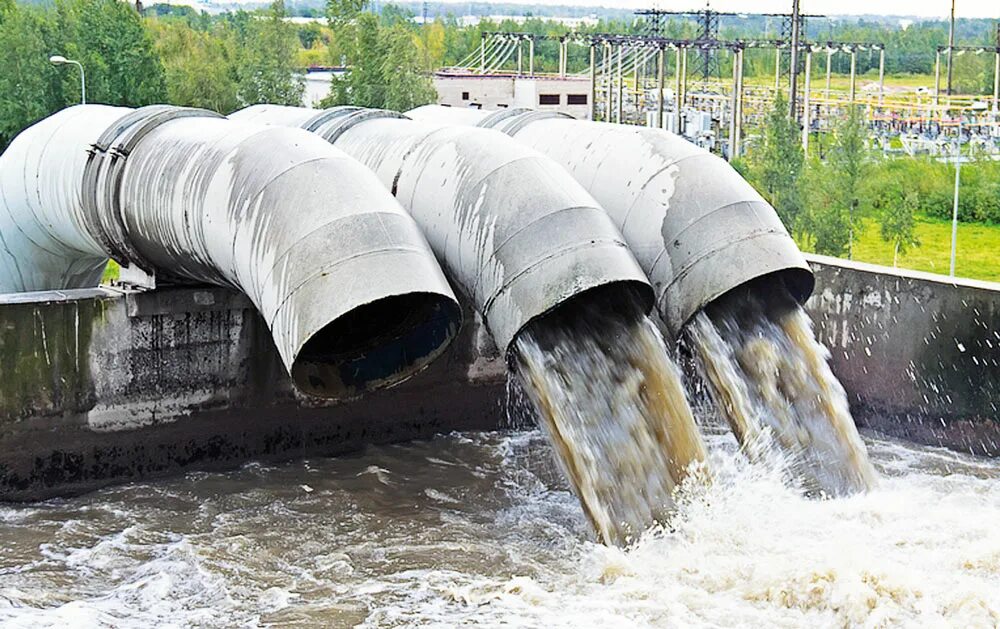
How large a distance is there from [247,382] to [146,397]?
110 cm

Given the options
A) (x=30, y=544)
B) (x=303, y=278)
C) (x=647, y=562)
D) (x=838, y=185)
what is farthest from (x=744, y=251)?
(x=838, y=185)

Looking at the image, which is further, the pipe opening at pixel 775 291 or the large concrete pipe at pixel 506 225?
the pipe opening at pixel 775 291

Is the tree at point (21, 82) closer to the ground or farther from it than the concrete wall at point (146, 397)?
farther from it

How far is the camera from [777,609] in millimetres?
10484

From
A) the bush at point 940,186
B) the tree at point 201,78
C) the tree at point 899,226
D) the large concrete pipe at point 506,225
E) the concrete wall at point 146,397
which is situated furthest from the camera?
the tree at point 201,78

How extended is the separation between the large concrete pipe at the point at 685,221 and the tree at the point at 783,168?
1461 centimetres

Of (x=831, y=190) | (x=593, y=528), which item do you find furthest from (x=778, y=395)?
(x=831, y=190)

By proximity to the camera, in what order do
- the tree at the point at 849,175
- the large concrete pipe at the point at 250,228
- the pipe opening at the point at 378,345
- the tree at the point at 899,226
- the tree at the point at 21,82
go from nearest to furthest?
1. the large concrete pipe at the point at 250,228
2. the pipe opening at the point at 378,345
3. the tree at the point at 849,175
4. the tree at the point at 899,226
5. the tree at the point at 21,82

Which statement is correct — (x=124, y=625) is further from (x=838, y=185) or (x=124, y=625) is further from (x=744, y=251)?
(x=838, y=185)

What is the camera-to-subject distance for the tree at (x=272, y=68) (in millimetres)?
42156

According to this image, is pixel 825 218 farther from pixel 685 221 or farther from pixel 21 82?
pixel 21 82

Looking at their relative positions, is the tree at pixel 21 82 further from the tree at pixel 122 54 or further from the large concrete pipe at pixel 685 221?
the large concrete pipe at pixel 685 221

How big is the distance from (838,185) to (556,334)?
16374 mm

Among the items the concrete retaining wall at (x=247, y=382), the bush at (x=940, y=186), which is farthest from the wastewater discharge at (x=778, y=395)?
the bush at (x=940, y=186)
